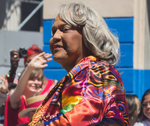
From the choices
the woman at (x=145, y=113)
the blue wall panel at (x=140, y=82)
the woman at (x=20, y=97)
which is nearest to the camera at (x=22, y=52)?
the woman at (x=20, y=97)

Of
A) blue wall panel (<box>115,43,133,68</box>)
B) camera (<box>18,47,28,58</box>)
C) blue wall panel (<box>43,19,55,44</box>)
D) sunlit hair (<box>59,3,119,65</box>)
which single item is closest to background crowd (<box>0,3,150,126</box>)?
sunlit hair (<box>59,3,119,65</box>)

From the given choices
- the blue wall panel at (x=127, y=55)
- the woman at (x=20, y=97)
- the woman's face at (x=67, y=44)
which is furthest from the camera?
the blue wall panel at (x=127, y=55)

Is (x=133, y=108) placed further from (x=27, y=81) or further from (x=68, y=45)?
(x=68, y=45)

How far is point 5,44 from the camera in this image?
5.57 metres

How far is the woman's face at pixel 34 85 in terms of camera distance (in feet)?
8.90

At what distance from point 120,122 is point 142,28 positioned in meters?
3.08

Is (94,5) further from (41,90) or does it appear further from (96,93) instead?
(96,93)

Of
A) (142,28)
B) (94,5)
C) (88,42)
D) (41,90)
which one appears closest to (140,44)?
(142,28)

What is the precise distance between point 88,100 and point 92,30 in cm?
43

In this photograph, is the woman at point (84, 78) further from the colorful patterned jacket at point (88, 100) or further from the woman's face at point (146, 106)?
the woman's face at point (146, 106)

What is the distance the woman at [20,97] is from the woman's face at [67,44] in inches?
37.2

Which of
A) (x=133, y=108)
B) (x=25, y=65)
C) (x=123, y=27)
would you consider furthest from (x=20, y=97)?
(x=123, y=27)

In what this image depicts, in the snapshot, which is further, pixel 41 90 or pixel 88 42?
pixel 41 90

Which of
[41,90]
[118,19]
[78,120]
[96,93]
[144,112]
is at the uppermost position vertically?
[118,19]
